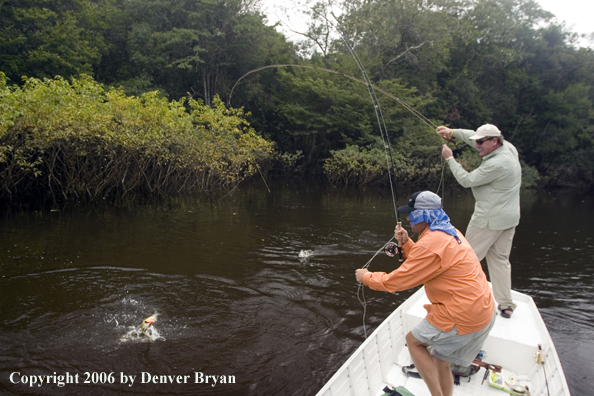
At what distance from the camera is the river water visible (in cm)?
454

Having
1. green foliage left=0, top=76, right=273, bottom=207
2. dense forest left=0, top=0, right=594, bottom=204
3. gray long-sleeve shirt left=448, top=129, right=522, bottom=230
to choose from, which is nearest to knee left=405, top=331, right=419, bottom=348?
gray long-sleeve shirt left=448, top=129, right=522, bottom=230

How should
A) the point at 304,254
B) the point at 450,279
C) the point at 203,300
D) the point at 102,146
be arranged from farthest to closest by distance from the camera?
the point at 102,146
the point at 304,254
the point at 203,300
the point at 450,279

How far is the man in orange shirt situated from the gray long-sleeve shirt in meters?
1.73

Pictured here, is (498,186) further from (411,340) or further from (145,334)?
(145,334)

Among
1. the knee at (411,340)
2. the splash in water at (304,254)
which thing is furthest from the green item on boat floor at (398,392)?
the splash in water at (304,254)

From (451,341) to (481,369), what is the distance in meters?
1.39

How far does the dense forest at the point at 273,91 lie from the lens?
14742 mm

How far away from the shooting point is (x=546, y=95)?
3459 cm

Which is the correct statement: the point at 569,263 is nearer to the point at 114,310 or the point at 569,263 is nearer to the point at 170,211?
the point at 114,310

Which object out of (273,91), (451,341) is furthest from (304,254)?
(273,91)

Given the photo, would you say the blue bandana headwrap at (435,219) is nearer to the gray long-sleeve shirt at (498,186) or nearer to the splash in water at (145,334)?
the gray long-sleeve shirt at (498,186)

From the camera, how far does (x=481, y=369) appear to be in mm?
4234

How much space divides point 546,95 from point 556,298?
3313cm
